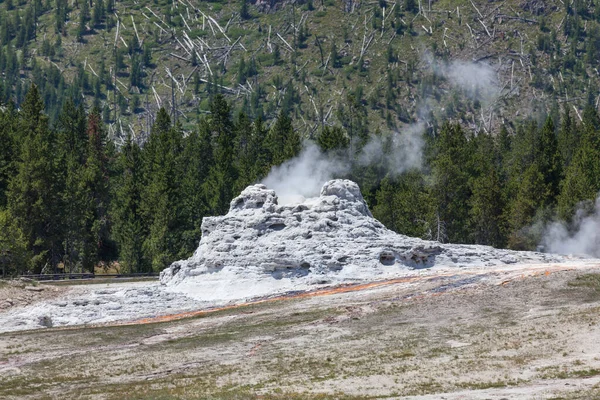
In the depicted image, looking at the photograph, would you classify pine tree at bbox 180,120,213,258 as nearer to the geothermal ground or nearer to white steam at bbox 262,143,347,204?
white steam at bbox 262,143,347,204

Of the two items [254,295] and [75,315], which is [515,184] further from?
[75,315]

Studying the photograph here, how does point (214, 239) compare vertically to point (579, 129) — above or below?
below

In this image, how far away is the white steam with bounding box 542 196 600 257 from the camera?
86.4m

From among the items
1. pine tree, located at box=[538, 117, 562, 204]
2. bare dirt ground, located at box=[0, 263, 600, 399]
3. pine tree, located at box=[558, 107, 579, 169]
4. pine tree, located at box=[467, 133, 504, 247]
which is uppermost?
pine tree, located at box=[558, 107, 579, 169]

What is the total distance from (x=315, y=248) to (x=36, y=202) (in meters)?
40.4

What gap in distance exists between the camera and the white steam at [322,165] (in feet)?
297

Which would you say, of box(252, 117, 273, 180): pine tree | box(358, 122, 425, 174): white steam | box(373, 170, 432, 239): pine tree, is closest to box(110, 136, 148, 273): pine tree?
box(252, 117, 273, 180): pine tree

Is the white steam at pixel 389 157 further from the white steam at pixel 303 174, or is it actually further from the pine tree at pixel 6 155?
the pine tree at pixel 6 155

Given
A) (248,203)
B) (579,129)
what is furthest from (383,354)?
(579,129)

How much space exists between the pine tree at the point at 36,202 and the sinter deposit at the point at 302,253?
30.4 metres

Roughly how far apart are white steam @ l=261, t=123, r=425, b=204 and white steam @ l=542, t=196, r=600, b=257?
836 inches

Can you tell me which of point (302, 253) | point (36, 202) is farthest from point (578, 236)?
point (36, 202)

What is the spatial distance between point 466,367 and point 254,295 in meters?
25.8

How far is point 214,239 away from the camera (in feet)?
226
